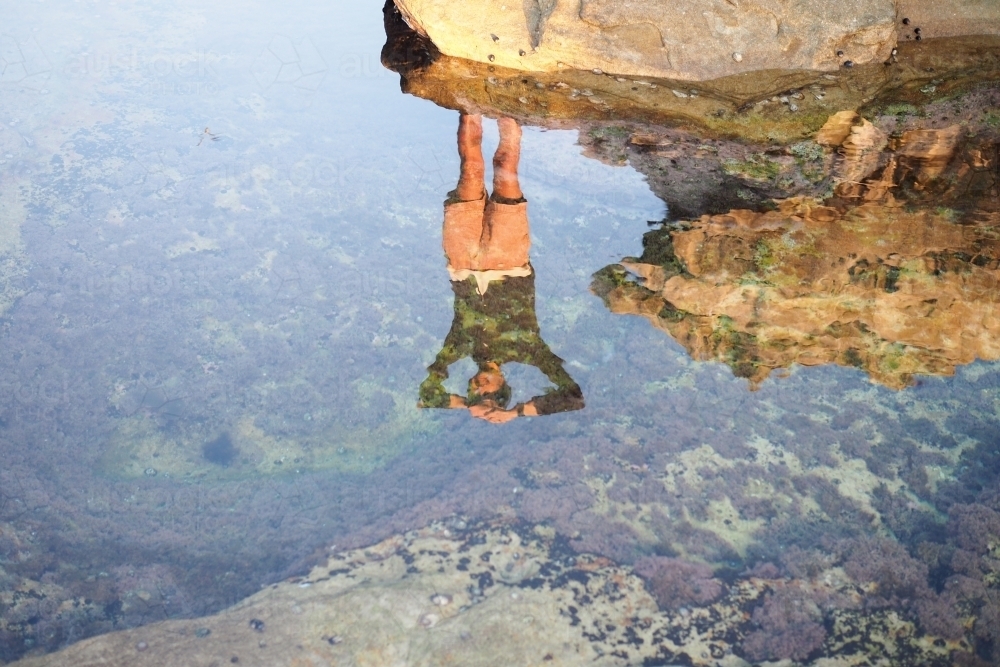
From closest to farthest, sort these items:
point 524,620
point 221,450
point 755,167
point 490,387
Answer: point 524,620 < point 221,450 < point 490,387 < point 755,167

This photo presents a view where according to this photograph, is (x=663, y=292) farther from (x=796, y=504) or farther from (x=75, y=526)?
(x=75, y=526)

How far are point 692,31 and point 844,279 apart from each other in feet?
7.65

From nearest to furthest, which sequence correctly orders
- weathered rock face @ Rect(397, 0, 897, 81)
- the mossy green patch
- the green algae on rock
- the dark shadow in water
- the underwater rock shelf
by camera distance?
the underwater rock shelf < the dark shadow in water < the mossy green patch < the green algae on rock < weathered rock face @ Rect(397, 0, 897, 81)

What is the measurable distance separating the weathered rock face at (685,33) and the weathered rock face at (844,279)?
1.26m

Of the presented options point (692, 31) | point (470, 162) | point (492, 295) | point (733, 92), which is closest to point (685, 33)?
point (692, 31)

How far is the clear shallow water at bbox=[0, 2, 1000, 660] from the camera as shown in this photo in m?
2.84

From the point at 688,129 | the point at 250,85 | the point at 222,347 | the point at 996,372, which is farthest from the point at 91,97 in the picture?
the point at 996,372

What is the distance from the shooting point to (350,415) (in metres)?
3.42

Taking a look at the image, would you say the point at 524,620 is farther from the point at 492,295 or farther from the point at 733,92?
the point at 733,92

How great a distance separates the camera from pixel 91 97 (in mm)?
5730

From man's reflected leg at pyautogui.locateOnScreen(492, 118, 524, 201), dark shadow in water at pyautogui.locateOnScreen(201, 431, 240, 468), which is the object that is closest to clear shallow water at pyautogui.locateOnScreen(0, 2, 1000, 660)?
dark shadow in water at pyautogui.locateOnScreen(201, 431, 240, 468)

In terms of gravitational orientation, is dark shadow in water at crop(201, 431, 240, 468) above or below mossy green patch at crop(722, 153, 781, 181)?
below

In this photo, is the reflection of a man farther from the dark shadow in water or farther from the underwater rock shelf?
the dark shadow in water

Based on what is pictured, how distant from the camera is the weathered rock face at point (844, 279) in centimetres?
336
